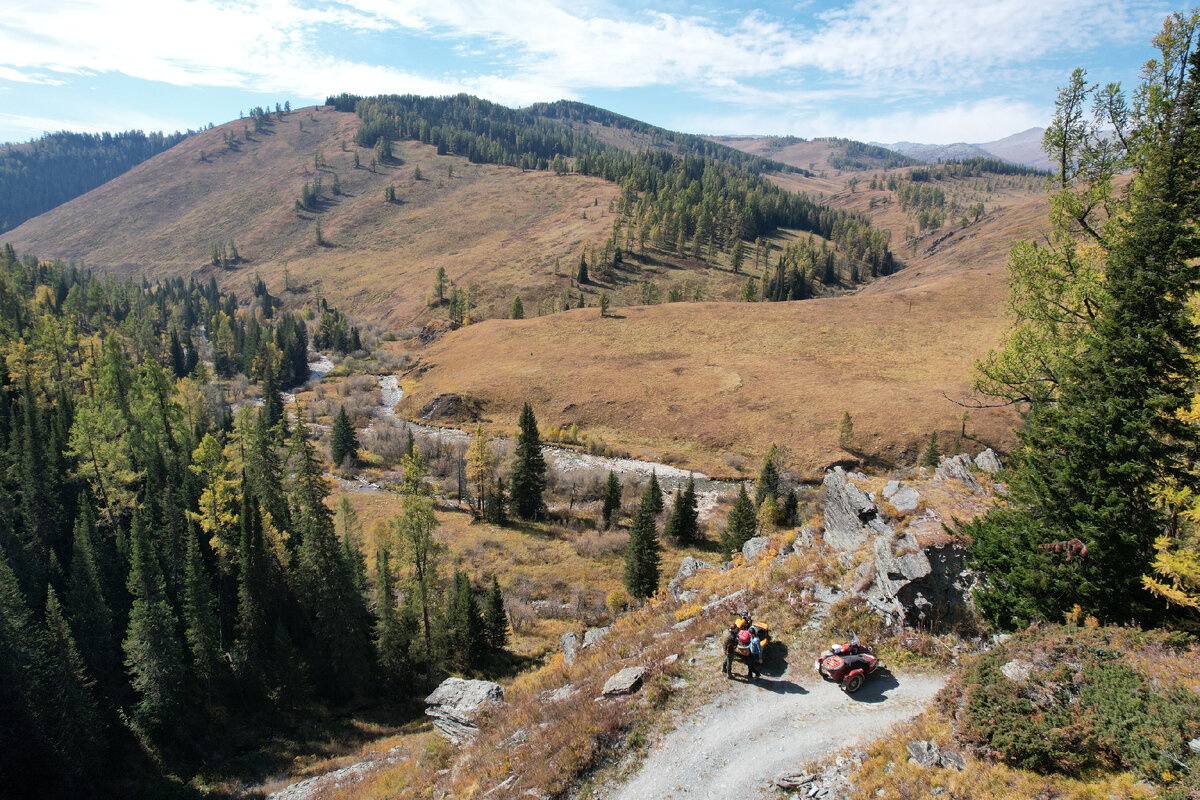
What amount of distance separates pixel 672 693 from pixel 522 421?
4815 centimetres

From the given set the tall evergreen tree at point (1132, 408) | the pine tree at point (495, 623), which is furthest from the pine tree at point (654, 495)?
the tall evergreen tree at point (1132, 408)

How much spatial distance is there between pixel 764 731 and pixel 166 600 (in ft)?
133

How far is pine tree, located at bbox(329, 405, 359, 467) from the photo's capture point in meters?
76.6

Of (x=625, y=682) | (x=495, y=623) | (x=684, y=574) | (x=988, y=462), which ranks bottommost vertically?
(x=495, y=623)

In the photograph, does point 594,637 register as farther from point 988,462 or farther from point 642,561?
point 642,561

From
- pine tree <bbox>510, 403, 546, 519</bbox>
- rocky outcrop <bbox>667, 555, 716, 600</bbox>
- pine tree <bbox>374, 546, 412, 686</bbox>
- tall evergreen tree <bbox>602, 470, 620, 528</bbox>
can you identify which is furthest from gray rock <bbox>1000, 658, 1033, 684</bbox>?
pine tree <bbox>510, 403, 546, 519</bbox>

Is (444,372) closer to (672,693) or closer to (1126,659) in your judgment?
(672,693)

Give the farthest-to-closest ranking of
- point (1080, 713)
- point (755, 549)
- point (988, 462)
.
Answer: point (755, 549), point (988, 462), point (1080, 713)

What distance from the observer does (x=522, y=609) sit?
4469cm

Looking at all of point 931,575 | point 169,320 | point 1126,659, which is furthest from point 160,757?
point 169,320

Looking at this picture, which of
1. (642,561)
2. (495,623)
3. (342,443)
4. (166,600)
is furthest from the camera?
(342,443)

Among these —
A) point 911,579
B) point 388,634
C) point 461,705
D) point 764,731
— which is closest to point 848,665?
point 764,731

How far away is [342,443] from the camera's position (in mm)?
76500

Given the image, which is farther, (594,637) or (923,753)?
(594,637)
